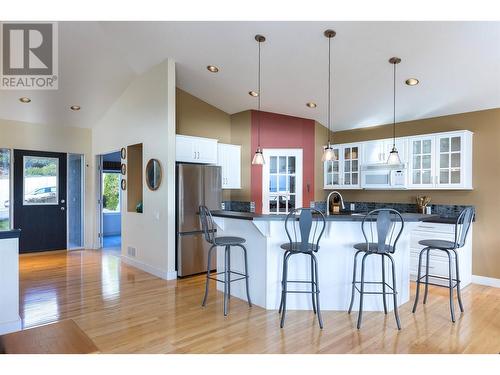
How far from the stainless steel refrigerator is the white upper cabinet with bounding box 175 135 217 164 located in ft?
1.03

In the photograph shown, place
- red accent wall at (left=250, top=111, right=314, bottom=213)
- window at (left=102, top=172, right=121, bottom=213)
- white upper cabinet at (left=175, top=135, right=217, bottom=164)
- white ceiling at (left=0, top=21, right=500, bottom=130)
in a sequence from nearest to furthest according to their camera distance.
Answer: white ceiling at (left=0, top=21, right=500, bottom=130) → white upper cabinet at (left=175, top=135, right=217, bottom=164) → red accent wall at (left=250, top=111, right=314, bottom=213) → window at (left=102, top=172, right=121, bottom=213)

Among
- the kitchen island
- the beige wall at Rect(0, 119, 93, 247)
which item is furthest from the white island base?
the beige wall at Rect(0, 119, 93, 247)

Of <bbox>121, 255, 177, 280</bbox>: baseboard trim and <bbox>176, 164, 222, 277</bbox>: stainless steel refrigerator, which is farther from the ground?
<bbox>176, 164, 222, 277</bbox>: stainless steel refrigerator

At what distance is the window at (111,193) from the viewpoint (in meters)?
8.73

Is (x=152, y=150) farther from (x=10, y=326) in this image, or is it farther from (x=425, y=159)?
(x=425, y=159)

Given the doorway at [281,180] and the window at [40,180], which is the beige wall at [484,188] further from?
the window at [40,180]

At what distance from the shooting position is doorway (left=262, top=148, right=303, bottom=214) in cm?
596

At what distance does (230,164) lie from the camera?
6.00m

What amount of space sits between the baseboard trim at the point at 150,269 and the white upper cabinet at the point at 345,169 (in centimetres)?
316

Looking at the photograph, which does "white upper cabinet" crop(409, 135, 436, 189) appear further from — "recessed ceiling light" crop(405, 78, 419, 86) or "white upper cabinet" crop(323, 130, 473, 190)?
"recessed ceiling light" crop(405, 78, 419, 86)

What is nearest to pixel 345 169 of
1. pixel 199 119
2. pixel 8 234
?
pixel 199 119

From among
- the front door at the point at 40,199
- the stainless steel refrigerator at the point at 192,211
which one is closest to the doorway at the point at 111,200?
the front door at the point at 40,199
